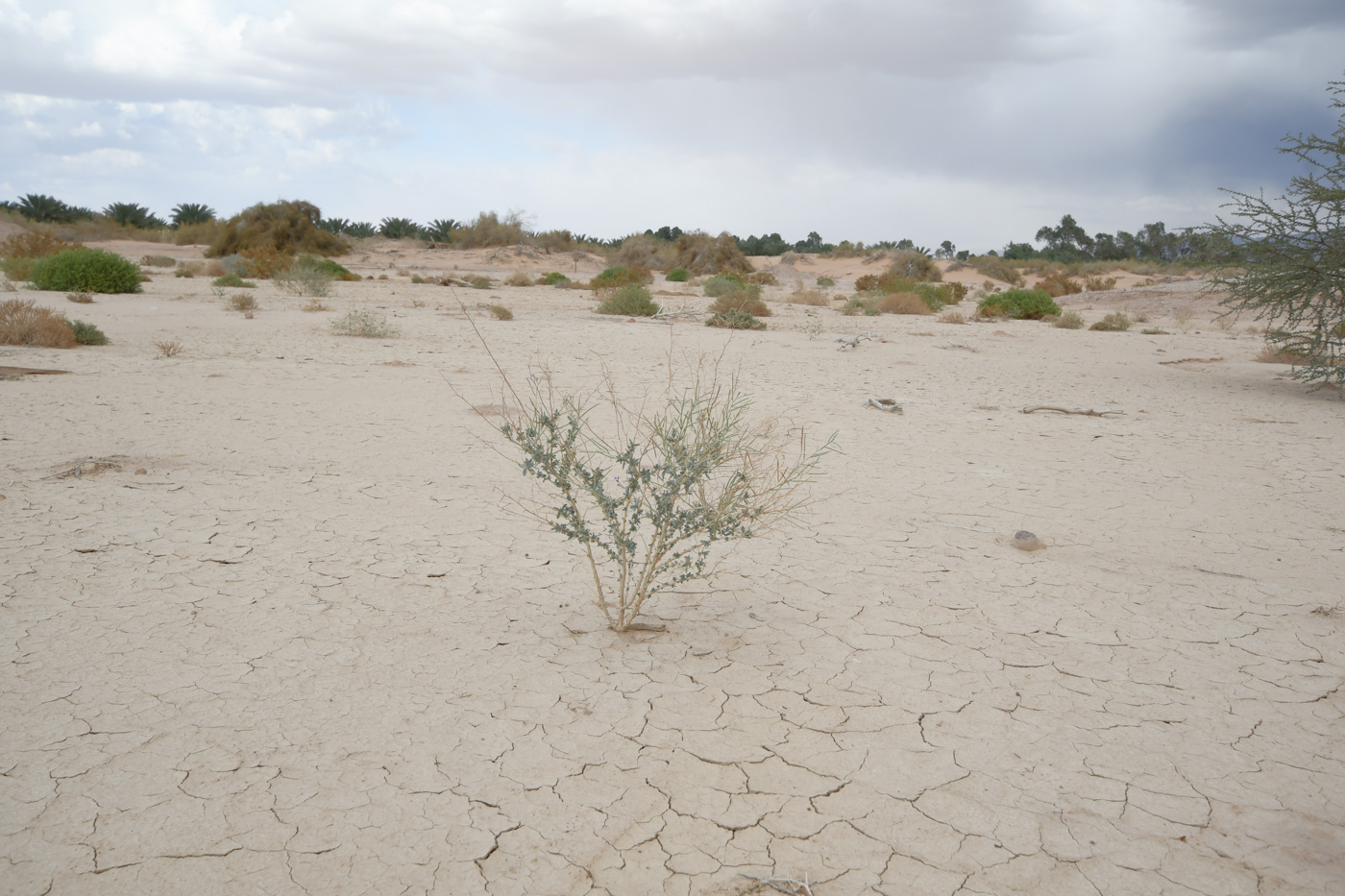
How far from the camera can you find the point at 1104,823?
2.18 metres

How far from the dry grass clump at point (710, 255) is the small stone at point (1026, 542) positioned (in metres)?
27.9

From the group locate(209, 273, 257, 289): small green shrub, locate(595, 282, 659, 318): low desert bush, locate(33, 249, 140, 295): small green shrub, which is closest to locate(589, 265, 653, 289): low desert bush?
locate(595, 282, 659, 318): low desert bush

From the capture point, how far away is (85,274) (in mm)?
15180

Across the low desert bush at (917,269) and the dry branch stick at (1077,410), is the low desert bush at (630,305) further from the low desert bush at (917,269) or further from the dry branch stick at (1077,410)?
the low desert bush at (917,269)

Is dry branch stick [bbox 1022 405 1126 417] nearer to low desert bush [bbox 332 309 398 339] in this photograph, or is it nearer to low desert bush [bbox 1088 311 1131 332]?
low desert bush [bbox 332 309 398 339]

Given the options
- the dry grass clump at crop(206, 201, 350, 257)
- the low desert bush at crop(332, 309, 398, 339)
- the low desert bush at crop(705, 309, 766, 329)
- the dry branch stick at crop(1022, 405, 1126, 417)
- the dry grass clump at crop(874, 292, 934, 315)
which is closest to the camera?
the dry branch stick at crop(1022, 405, 1126, 417)

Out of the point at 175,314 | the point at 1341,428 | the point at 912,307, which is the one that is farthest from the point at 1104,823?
the point at 912,307

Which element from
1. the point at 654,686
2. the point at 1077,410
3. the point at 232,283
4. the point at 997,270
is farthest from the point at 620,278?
the point at 654,686

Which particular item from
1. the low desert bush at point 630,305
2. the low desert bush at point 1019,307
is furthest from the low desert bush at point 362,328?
the low desert bush at point 1019,307

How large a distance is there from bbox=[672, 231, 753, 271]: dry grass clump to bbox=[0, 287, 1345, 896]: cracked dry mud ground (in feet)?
89.3

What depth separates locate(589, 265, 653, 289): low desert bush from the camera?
2128 cm

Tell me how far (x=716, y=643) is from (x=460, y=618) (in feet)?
3.46

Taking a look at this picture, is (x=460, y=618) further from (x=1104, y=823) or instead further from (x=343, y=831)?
(x=1104, y=823)

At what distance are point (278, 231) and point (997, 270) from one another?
28.2m
